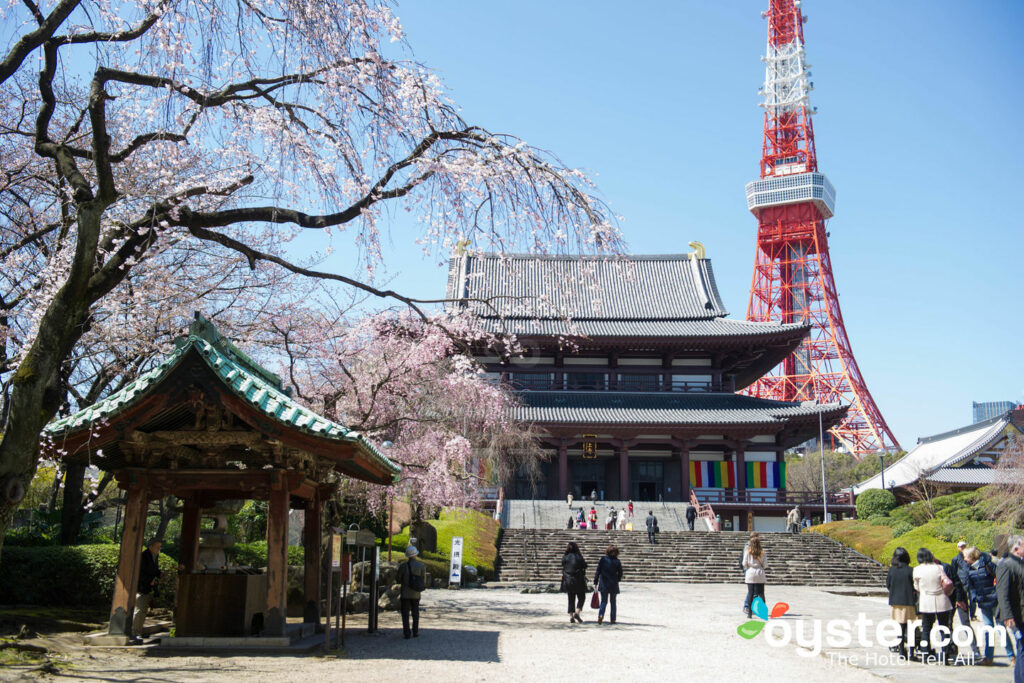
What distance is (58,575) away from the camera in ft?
45.5

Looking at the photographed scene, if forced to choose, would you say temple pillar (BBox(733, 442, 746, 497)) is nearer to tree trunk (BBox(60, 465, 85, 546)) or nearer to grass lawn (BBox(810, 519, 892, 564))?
grass lawn (BBox(810, 519, 892, 564))

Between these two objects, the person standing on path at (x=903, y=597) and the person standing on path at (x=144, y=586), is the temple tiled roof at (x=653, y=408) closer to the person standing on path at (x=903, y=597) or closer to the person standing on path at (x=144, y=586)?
the person standing on path at (x=144, y=586)

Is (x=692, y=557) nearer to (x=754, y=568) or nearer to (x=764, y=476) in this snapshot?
(x=764, y=476)

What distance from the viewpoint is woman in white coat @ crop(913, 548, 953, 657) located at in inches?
388

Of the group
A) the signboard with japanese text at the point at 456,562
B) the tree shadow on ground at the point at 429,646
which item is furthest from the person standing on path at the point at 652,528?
the tree shadow on ground at the point at 429,646

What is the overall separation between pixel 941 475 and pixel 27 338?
42.5 m

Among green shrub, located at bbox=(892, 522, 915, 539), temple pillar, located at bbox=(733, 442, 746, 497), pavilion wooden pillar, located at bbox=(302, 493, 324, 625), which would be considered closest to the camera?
pavilion wooden pillar, located at bbox=(302, 493, 324, 625)

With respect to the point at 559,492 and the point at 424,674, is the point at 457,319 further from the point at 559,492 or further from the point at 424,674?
the point at 559,492

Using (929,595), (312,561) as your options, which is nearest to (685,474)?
(312,561)

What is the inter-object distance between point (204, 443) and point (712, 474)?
3279 cm

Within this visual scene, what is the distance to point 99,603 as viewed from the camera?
14070mm

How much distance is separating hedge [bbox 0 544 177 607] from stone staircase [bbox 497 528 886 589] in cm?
1482

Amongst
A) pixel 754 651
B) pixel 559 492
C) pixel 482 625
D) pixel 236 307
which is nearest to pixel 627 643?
pixel 754 651

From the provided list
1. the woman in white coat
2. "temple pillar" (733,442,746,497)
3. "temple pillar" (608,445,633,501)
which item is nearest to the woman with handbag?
the woman in white coat
